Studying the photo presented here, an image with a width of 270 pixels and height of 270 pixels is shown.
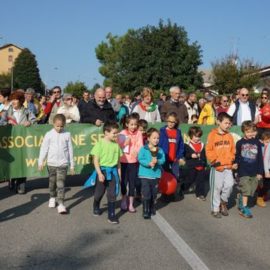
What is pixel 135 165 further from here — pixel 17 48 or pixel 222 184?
pixel 17 48

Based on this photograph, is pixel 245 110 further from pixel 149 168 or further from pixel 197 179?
pixel 149 168

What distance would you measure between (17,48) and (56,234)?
14168 centimetres

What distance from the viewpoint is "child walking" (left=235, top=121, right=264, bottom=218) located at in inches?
278

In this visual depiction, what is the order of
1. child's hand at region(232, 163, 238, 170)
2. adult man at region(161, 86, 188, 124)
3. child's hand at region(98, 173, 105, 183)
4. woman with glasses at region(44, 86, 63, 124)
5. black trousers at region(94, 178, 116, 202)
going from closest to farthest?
child's hand at region(98, 173, 105, 183) < black trousers at region(94, 178, 116, 202) < child's hand at region(232, 163, 238, 170) < adult man at region(161, 86, 188, 124) < woman with glasses at region(44, 86, 63, 124)

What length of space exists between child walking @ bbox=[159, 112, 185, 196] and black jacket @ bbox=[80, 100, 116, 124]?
1270 mm

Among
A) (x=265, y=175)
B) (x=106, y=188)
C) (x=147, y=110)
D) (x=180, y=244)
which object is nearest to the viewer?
(x=180, y=244)

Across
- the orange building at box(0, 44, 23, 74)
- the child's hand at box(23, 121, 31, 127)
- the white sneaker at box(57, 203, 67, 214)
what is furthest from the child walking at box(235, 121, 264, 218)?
the orange building at box(0, 44, 23, 74)

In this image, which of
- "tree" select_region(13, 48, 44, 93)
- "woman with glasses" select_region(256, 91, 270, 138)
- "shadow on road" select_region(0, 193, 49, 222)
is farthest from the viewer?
"tree" select_region(13, 48, 44, 93)

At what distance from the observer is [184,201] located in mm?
7941

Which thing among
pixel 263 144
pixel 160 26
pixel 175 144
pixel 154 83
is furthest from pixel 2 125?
pixel 160 26

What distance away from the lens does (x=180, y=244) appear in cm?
541

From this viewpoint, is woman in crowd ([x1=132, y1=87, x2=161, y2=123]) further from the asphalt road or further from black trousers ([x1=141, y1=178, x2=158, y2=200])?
black trousers ([x1=141, y1=178, x2=158, y2=200])

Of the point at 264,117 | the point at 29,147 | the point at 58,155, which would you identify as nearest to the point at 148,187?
the point at 58,155

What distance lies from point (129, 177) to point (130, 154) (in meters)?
0.36
